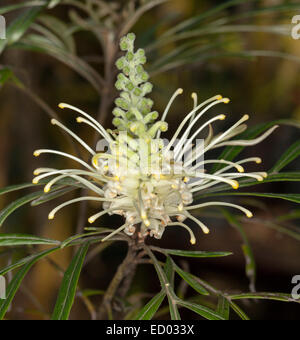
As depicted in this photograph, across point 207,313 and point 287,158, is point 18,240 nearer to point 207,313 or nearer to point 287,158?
point 207,313

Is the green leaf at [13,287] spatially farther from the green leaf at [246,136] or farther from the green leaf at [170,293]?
the green leaf at [246,136]

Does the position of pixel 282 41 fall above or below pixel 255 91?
above

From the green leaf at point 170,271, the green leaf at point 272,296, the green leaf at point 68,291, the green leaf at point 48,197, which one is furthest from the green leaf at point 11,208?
the green leaf at point 272,296

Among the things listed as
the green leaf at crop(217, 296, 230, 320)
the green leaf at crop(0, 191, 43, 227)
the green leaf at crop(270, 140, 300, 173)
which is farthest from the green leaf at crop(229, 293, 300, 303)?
the green leaf at crop(0, 191, 43, 227)

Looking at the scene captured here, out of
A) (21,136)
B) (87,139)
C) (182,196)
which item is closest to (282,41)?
(87,139)

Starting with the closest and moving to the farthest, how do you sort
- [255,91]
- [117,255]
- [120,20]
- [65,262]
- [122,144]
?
1. [122,144]
2. [120,20]
3. [65,262]
4. [117,255]
5. [255,91]

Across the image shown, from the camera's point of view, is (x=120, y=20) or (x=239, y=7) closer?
(x=120, y=20)

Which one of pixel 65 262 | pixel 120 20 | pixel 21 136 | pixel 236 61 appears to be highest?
pixel 236 61

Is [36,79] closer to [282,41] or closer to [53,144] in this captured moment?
[53,144]

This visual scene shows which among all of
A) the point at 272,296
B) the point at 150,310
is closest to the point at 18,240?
the point at 150,310
